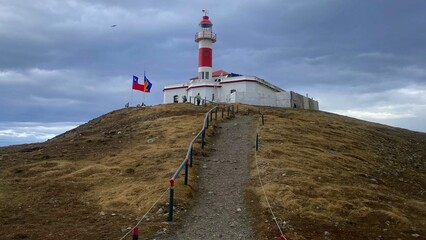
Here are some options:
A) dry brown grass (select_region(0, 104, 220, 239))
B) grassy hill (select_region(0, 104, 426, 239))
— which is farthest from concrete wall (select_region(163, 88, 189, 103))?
grassy hill (select_region(0, 104, 426, 239))

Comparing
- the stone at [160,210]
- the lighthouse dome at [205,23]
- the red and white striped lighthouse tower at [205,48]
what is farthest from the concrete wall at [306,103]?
the stone at [160,210]

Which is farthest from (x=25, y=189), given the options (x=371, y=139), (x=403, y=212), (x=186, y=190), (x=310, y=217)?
(x=371, y=139)

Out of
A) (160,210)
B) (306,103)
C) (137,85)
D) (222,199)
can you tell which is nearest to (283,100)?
(306,103)

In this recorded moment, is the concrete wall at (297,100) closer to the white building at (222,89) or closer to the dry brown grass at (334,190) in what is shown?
the white building at (222,89)

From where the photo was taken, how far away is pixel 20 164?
843 inches

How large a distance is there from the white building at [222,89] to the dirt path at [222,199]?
28916mm

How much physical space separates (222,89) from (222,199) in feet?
141

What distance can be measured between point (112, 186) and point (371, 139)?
27.0 metres

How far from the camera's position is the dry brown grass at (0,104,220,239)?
11648 mm

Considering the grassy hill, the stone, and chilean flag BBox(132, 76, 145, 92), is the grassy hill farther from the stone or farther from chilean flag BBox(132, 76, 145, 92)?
chilean flag BBox(132, 76, 145, 92)

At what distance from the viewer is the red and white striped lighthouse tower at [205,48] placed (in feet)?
196

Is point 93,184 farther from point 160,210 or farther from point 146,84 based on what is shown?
point 146,84

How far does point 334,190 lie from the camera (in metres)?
15.0

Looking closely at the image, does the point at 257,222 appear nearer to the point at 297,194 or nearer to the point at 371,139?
the point at 297,194
